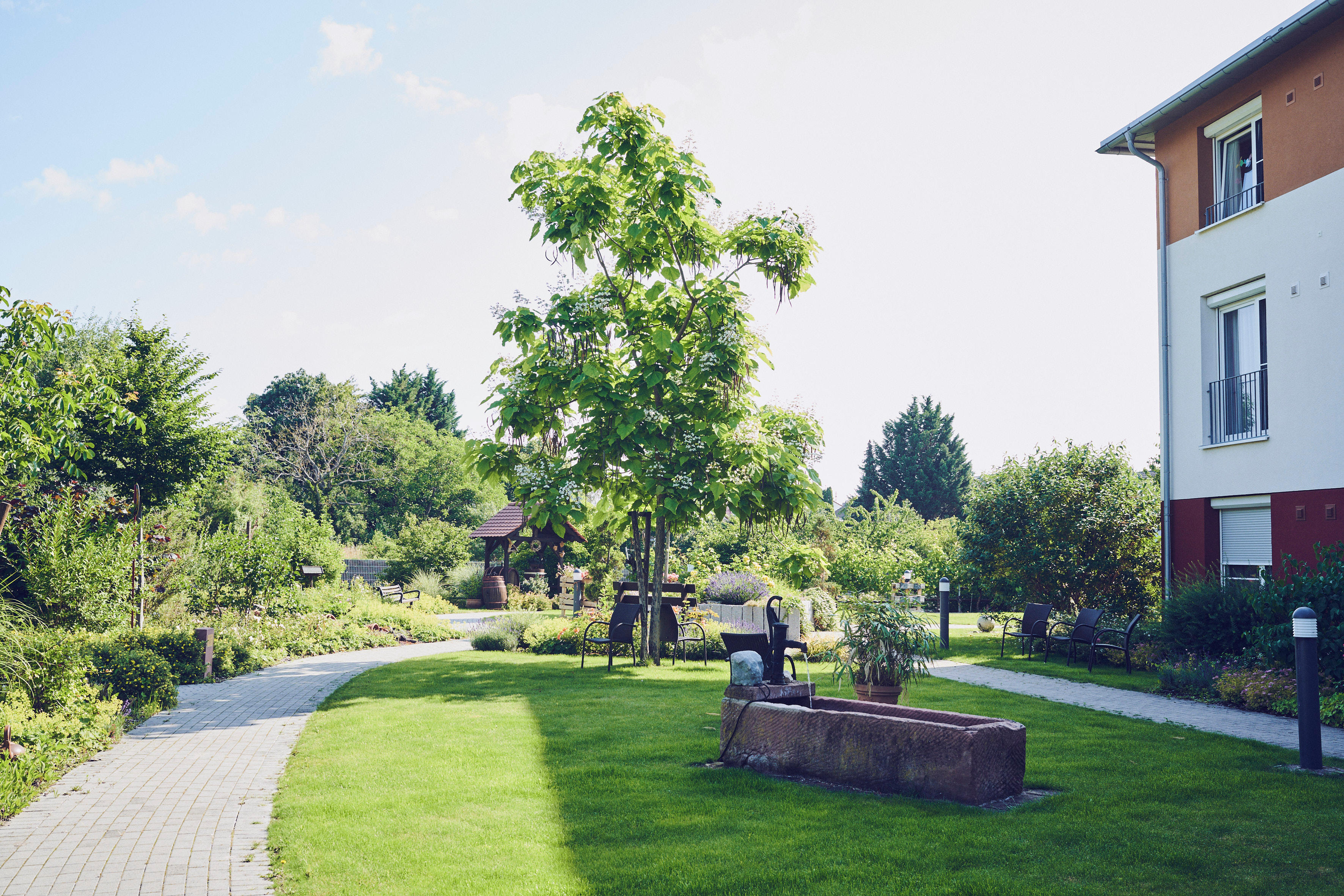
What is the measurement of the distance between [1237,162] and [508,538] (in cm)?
2196

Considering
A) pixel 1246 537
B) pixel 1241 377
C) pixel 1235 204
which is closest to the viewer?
pixel 1246 537

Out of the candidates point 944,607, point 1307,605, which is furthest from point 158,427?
point 1307,605

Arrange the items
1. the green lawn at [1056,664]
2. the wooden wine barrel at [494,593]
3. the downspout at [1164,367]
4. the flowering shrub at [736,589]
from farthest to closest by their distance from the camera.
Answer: the wooden wine barrel at [494,593] < the flowering shrub at [736,589] < the downspout at [1164,367] < the green lawn at [1056,664]

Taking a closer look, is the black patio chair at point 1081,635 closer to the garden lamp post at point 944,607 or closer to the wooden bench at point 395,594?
the garden lamp post at point 944,607

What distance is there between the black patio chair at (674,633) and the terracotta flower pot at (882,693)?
534 centimetres

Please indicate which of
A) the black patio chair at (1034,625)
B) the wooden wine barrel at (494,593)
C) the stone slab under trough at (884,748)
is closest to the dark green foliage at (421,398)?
the wooden wine barrel at (494,593)

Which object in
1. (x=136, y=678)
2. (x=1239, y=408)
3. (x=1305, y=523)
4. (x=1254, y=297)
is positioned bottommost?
(x=136, y=678)

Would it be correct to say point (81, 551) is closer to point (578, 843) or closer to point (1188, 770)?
point (578, 843)

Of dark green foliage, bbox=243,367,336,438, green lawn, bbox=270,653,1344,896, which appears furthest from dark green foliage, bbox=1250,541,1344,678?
dark green foliage, bbox=243,367,336,438

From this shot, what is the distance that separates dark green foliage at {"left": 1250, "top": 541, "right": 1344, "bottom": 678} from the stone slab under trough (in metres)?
4.40

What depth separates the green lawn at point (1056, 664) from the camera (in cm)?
1073

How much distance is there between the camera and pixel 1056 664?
41.2 feet

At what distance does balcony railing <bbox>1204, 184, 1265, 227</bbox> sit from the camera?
37.4ft

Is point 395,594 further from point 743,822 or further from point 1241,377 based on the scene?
point 743,822
